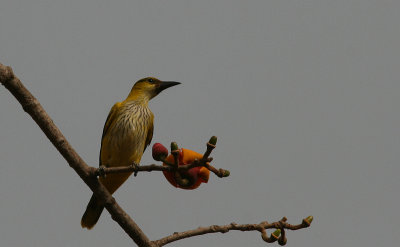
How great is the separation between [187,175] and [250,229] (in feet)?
1.83

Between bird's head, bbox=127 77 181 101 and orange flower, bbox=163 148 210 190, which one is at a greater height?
bird's head, bbox=127 77 181 101

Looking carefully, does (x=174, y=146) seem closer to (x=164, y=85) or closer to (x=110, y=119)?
(x=110, y=119)

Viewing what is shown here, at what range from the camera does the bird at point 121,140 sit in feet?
17.2

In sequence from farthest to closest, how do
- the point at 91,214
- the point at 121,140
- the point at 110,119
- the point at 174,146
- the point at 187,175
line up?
the point at 110,119
the point at 121,140
the point at 91,214
the point at 187,175
the point at 174,146

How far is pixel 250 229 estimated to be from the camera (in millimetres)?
3172

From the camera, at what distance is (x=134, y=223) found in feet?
11.3

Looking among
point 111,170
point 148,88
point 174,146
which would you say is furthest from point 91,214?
point 174,146

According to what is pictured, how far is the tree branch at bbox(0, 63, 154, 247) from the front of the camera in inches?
119

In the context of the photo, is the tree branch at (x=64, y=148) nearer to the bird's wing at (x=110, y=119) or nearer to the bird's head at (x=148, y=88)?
the bird's wing at (x=110, y=119)

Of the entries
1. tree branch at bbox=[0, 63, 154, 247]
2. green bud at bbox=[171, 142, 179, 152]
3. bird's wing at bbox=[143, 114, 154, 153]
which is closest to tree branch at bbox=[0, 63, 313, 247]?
tree branch at bbox=[0, 63, 154, 247]

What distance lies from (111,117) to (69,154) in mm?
2528

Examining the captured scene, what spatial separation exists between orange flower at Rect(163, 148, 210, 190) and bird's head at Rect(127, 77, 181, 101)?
2.99 meters

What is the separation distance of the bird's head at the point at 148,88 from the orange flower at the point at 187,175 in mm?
2987

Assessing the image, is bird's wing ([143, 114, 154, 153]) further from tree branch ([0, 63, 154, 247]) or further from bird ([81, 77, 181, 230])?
tree branch ([0, 63, 154, 247])
